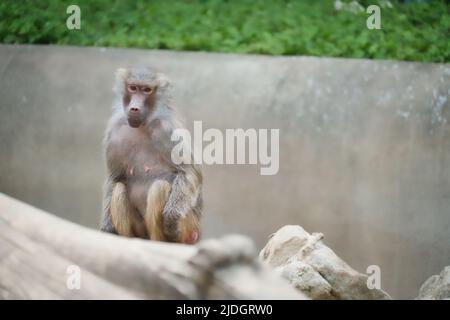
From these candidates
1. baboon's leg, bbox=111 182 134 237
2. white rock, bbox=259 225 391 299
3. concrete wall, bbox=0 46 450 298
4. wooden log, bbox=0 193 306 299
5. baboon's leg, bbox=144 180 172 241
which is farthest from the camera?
concrete wall, bbox=0 46 450 298

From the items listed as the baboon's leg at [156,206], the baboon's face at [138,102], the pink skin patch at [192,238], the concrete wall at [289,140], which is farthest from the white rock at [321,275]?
the baboon's face at [138,102]

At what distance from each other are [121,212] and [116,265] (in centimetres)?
173

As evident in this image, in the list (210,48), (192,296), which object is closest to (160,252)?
(192,296)

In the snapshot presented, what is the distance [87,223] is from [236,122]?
5.81ft

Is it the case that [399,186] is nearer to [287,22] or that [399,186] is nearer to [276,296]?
[287,22]

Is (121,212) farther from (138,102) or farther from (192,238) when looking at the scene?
(138,102)

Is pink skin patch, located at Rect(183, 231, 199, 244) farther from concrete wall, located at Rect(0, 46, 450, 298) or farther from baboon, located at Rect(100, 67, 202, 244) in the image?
concrete wall, located at Rect(0, 46, 450, 298)

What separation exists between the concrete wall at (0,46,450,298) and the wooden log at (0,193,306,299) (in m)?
2.45

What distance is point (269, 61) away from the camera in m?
7.11

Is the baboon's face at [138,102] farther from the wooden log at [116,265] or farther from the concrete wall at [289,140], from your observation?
the concrete wall at [289,140]

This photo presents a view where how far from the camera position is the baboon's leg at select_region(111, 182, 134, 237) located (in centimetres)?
536

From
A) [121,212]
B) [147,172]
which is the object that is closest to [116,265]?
[121,212]

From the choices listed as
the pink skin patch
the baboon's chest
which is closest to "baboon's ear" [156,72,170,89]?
the baboon's chest

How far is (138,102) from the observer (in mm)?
5336
